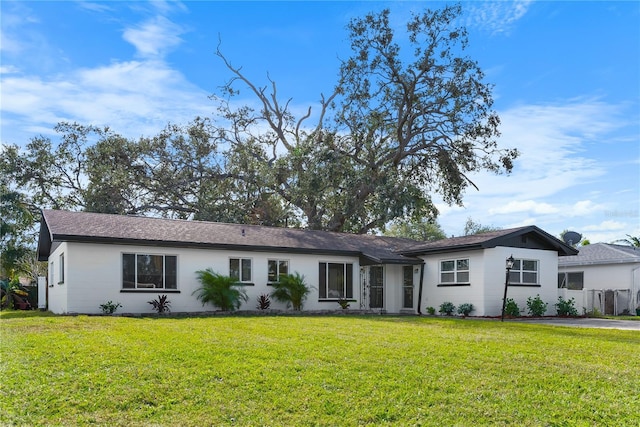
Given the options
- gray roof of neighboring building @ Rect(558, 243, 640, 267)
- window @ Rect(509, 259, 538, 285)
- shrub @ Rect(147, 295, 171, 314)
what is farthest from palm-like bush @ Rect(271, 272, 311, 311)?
gray roof of neighboring building @ Rect(558, 243, 640, 267)

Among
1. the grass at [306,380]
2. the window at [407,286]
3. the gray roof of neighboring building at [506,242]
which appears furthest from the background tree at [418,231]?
the grass at [306,380]

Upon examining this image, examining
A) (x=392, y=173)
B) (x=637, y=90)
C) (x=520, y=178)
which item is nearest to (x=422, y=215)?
(x=392, y=173)

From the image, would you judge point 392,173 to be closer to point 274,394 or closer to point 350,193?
point 350,193

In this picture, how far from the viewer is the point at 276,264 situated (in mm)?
21406

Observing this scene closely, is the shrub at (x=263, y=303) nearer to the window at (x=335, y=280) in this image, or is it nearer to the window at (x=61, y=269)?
the window at (x=335, y=280)

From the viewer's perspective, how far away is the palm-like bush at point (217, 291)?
19312 mm

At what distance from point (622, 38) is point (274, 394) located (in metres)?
15.4

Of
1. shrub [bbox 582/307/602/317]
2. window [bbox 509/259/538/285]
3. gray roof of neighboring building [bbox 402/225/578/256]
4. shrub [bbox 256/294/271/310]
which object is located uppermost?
gray roof of neighboring building [bbox 402/225/578/256]

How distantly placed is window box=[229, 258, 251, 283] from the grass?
8.79 m

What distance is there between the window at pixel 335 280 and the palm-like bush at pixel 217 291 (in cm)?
383

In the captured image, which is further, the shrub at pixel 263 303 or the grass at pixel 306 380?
the shrub at pixel 263 303

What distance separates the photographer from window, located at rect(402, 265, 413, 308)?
23578 mm

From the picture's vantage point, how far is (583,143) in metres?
20.7

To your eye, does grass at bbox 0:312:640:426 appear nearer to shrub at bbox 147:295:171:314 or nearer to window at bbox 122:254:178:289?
window at bbox 122:254:178:289
